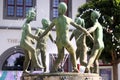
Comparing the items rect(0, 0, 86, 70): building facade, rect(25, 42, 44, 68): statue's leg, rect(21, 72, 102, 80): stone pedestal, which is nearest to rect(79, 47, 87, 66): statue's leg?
A: rect(25, 42, 44, 68): statue's leg

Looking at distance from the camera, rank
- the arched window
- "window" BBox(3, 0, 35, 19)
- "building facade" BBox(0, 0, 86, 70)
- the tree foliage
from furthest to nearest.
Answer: "window" BBox(3, 0, 35, 19), "building facade" BBox(0, 0, 86, 70), the arched window, the tree foliage

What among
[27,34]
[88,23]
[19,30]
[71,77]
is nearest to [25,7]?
[19,30]

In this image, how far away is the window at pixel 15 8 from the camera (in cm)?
2694

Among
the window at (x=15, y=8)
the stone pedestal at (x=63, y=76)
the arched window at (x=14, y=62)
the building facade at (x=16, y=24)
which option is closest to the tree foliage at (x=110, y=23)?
the building facade at (x=16, y=24)

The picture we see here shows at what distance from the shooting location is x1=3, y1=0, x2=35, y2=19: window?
26938mm

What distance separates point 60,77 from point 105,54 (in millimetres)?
12972

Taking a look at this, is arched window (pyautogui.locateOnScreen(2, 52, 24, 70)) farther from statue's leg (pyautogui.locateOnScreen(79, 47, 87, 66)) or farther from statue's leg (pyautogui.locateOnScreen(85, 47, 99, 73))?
statue's leg (pyautogui.locateOnScreen(85, 47, 99, 73))

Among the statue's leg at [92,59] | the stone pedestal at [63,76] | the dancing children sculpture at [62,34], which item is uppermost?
the dancing children sculpture at [62,34]

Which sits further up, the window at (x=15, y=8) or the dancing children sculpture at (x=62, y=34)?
the window at (x=15, y=8)

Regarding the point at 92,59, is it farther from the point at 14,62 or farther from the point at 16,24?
the point at 16,24

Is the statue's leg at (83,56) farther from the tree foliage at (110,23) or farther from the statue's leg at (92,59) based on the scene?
the tree foliage at (110,23)

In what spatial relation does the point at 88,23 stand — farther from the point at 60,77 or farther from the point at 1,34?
the point at 60,77

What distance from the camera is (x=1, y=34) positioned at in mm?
26469

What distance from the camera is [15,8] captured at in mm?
26953
